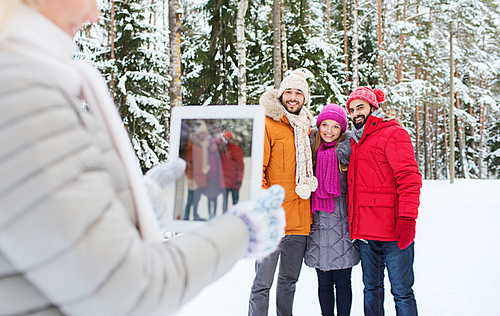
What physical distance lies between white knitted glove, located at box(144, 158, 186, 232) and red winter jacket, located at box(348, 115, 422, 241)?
2.48 m

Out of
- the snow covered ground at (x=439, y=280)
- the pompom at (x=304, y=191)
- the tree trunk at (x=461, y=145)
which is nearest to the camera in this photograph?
the pompom at (x=304, y=191)

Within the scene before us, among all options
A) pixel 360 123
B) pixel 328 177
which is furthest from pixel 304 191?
pixel 360 123

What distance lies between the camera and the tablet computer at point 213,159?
1.09 m

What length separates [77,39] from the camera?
10.8 metres

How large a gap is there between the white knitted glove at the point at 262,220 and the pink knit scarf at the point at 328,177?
2439 millimetres

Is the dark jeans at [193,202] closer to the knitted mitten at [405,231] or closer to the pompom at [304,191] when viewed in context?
the pompom at [304,191]

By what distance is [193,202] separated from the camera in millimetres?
1128

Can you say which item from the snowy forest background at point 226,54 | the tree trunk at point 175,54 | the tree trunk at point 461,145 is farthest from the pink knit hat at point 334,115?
the tree trunk at point 461,145

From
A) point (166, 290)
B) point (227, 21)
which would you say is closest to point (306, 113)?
point (166, 290)

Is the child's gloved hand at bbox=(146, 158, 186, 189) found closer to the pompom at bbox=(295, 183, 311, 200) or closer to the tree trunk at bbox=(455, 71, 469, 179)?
the pompom at bbox=(295, 183, 311, 200)

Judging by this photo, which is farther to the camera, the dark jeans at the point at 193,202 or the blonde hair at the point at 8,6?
the dark jeans at the point at 193,202

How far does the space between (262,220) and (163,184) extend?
453mm

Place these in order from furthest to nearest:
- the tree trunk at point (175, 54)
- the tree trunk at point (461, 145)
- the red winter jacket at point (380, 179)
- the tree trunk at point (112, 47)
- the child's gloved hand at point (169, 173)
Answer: the tree trunk at point (461, 145) < the tree trunk at point (112, 47) < the tree trunk at point (175, 54) < the red winter jacket at point (380, 179) < the child's gloved hand at point (169, 173)

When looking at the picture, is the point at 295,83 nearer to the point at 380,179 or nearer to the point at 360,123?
the point at 360,123
